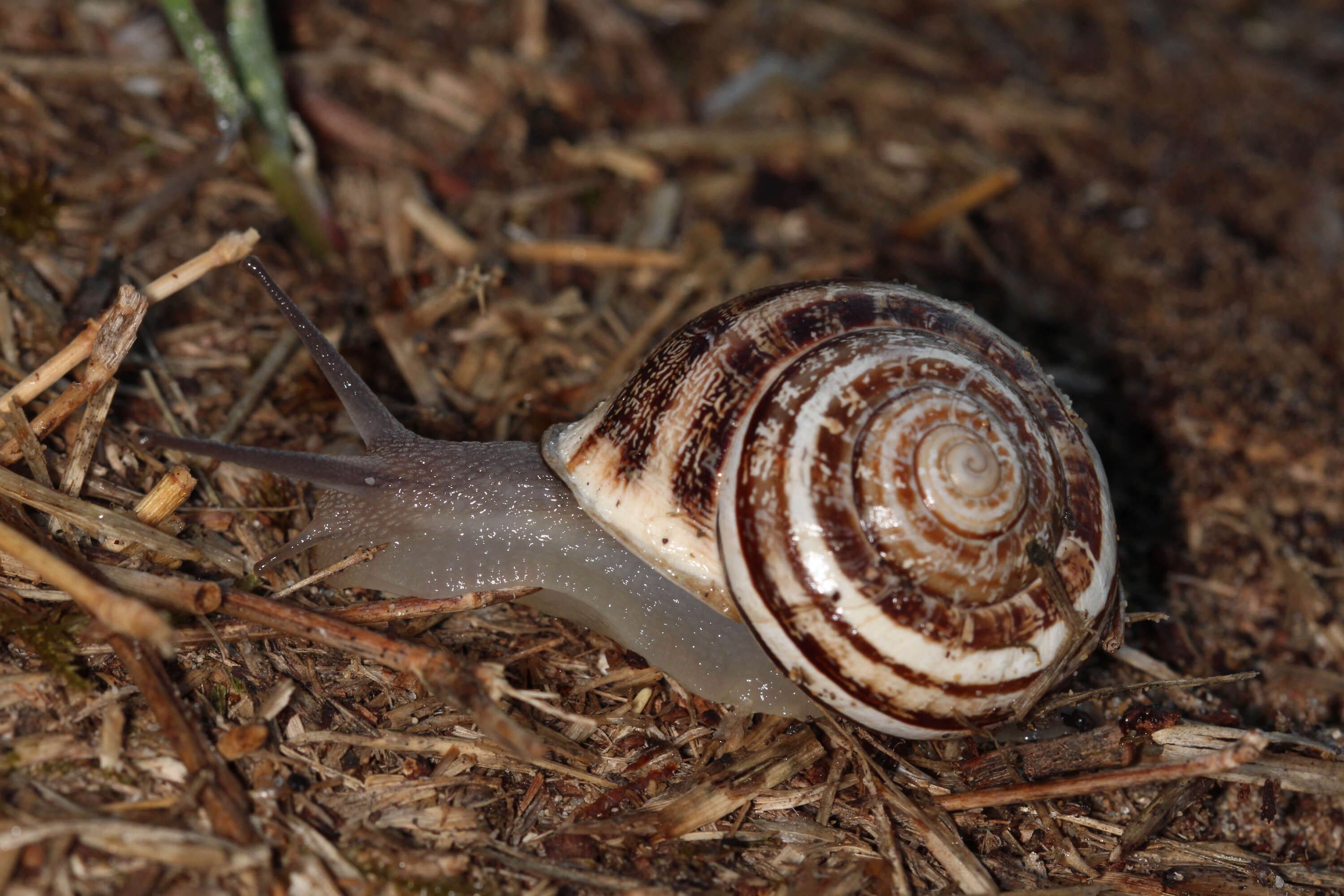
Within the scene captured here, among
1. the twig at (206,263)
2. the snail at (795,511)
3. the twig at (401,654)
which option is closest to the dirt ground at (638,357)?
the twig at (401,654)

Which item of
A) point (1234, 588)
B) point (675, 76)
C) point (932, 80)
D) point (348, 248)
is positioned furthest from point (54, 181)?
point (1234, 588)

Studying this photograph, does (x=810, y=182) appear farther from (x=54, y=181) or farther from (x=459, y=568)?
(x=54, y=181)

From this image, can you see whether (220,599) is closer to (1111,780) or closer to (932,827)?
(932,827)

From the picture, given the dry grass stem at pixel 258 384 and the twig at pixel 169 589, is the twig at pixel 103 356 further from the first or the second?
the twig at pixel 169 589

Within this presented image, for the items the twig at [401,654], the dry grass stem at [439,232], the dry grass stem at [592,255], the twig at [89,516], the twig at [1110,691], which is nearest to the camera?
the twig at [401,654]

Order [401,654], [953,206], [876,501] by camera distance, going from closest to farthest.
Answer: [876,501] < [401,654] < [953,206]

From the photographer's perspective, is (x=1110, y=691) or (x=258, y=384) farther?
(x=258, y=384)

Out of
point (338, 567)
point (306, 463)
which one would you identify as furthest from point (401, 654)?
point (306, 463)
